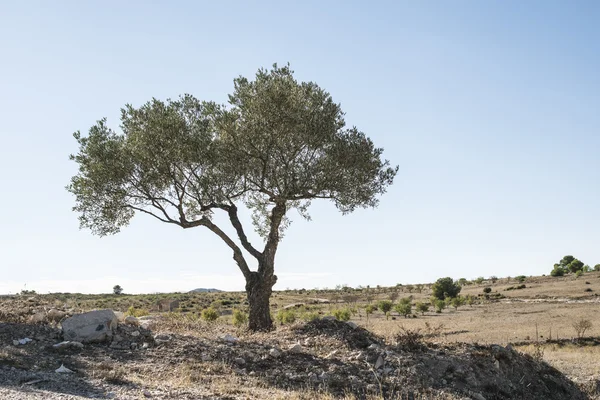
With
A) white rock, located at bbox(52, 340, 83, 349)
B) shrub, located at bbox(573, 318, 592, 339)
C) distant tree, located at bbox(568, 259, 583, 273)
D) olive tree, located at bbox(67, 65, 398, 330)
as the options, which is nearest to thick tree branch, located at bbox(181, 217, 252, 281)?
olive tree, located at bbox(67, 65, 398, 330)

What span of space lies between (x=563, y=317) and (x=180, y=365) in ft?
147

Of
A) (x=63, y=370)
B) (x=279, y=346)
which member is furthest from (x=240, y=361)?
(x=63, y=370)

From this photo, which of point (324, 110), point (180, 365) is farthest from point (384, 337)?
point (324, 110)

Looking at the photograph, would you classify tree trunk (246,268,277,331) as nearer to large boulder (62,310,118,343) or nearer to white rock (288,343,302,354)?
white rock (288,343,302,354)

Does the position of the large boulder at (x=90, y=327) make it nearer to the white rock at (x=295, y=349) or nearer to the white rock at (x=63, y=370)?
the white rock at (x=63, y=370)

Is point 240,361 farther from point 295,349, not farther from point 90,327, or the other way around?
point 90,327

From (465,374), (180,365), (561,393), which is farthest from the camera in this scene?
(561,393)

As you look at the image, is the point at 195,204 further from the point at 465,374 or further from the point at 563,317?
the point at 563,317

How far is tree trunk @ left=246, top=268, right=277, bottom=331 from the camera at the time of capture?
2565 cm

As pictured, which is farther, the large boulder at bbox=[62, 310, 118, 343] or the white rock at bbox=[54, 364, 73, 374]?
the large boulder at bbox=[62, 310, 118, 343]

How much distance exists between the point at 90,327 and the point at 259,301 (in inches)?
339

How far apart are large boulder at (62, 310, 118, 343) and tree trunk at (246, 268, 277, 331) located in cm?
754

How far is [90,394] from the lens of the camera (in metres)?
12.4

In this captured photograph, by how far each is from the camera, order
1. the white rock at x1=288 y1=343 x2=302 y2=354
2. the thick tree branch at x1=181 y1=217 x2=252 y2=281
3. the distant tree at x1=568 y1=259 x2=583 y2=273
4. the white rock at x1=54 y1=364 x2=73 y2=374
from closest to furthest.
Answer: the white rock at x1=54 y1=364 x2=73 y2=374 < the white rock at x1=288 y1=343 x2=302 y2=354 < the thick tree branch at x1=181 y1=217 x2=252 y2=281 < the distant tree at x1=568 y1=259 x2=583 y2=273
